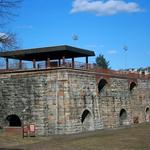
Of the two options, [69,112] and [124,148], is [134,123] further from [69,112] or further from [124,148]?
[124,148]

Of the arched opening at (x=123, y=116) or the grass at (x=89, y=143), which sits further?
the arched opening at (x=123, y=116)

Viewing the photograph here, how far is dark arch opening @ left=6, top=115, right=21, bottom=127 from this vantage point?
141ft

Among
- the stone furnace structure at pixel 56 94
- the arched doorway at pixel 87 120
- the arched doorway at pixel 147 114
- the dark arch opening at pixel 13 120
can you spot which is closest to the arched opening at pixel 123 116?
the stone furnace structure at pixel 56 94

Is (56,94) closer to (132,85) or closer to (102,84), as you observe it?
(102,84)

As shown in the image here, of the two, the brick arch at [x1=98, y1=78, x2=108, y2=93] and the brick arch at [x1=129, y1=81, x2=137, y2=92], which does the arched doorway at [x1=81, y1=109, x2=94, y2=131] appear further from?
the brick arch at [x1=129, y1=81, x2=137, y2=92]

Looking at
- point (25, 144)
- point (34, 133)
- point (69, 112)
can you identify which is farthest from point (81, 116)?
point (25, 144)

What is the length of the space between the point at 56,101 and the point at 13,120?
5.99m

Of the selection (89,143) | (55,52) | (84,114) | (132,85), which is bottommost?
(89,143)

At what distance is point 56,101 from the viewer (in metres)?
39.9

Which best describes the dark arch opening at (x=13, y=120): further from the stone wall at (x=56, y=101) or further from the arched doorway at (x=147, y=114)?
the arched doorway at (x=147, y=114)

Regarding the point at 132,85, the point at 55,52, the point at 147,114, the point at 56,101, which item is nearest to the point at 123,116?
the point at 132,85

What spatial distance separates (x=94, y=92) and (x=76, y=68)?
164 inches

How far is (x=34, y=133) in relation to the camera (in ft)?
123

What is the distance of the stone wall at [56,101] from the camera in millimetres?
39875
